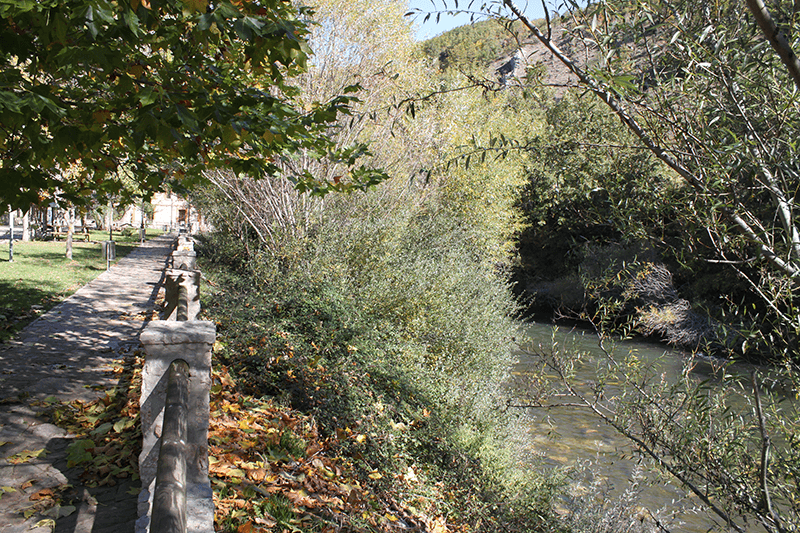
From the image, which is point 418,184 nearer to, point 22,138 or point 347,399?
point 347,399

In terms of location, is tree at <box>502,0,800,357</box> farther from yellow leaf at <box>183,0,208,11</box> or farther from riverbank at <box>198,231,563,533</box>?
riverbank at <box>198,231,563,533</box>

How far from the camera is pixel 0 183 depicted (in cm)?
372

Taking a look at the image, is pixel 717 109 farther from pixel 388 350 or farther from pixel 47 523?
pixel 388 350

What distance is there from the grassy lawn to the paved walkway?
31 cm

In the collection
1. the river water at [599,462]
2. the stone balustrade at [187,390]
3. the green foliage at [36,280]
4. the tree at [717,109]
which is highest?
the tree at [717,109]

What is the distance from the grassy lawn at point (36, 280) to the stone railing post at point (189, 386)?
6182 millimetres

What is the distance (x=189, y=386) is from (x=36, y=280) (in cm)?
1337

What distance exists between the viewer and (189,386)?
10.7ft

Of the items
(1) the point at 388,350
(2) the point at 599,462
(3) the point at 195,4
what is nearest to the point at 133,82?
(3) the point at 195,4

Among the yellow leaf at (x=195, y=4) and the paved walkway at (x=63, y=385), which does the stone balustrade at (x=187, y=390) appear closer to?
the paved walkway at (x=63, y=385)

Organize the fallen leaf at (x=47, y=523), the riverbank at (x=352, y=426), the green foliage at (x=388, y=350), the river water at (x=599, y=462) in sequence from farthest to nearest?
1. the river water at (x=599, y=462)
2. the green foliage at (x=388, y=350)
3. the riverbank at (x=352, y=426)
4. the fallen leaf at (x=47, y=523)

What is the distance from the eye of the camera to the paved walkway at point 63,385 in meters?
3.63


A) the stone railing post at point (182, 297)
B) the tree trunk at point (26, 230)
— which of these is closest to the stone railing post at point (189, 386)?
the stone railing post at point (182, 297)

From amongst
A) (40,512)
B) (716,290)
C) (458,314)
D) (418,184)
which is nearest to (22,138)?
(40,512)
